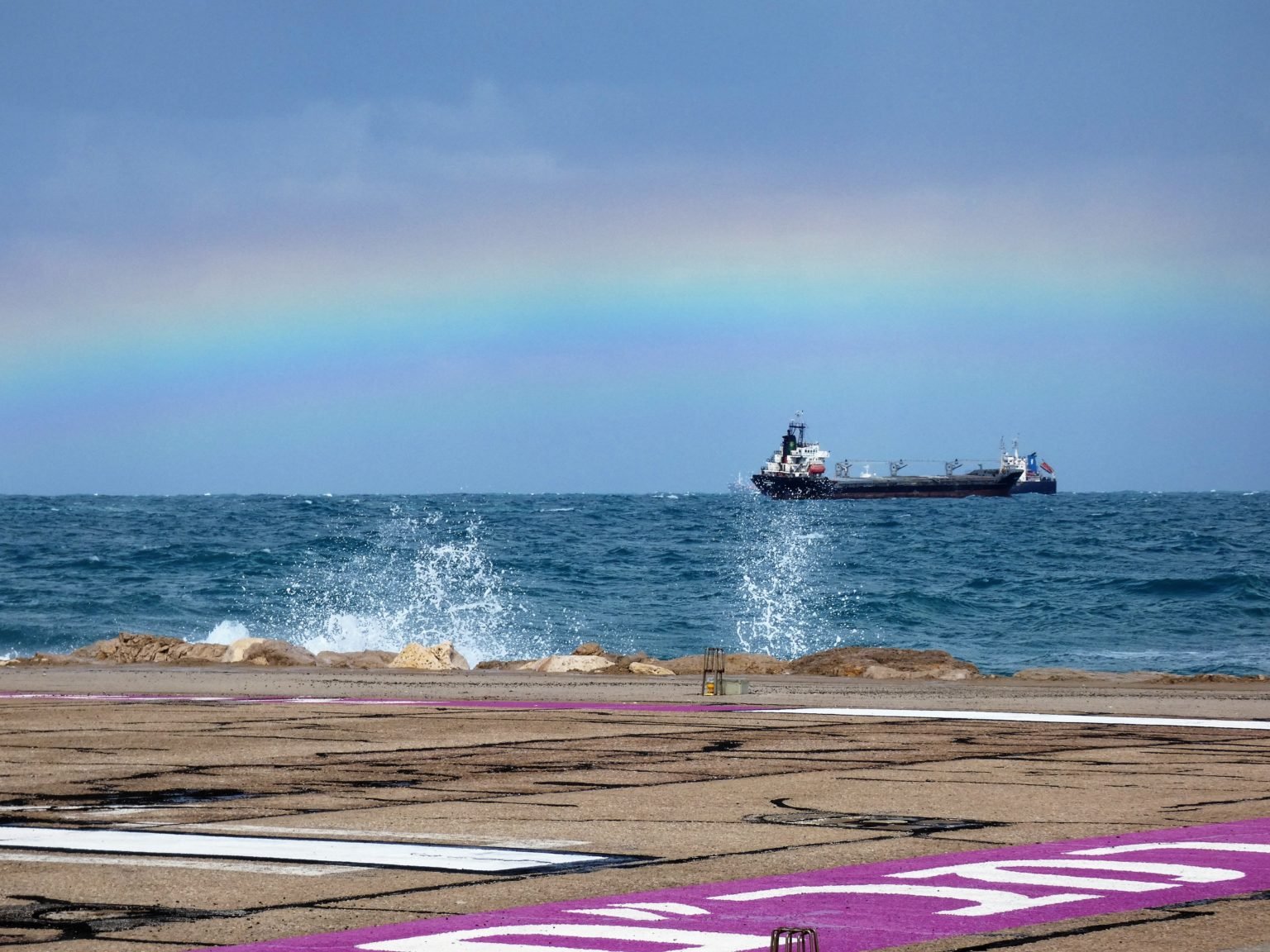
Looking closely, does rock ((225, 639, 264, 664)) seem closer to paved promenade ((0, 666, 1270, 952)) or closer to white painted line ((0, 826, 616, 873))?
paved promenade ((0, 666, 1270, 952))

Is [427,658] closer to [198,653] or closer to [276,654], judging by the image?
[276,654]

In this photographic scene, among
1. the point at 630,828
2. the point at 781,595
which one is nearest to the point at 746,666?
the point at 630,828

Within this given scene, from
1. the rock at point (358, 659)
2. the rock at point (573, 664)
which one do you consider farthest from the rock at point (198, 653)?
the rock at point (573, 664)

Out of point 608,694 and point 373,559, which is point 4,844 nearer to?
point 608,694

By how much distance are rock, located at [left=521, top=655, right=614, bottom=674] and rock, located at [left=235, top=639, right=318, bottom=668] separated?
3.81 m

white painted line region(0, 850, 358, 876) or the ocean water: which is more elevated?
white painted line region(0, 850, 358, 876)

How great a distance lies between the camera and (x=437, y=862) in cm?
721

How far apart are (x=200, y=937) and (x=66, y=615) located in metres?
35.0

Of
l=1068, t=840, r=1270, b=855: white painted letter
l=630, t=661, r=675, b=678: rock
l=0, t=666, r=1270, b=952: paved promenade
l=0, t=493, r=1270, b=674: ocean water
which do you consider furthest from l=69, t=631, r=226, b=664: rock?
l=1068, t=840, r=1270, b=855: white painted letter

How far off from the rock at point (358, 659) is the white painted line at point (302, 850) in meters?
17.7

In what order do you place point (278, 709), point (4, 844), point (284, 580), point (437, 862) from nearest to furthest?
point (437, 862), point (4, 844), point (278, 709), point (284, 580)

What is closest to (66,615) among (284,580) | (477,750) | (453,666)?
(284,580)

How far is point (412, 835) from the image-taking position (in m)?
8.00

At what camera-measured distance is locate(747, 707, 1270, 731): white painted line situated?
14182 mm
